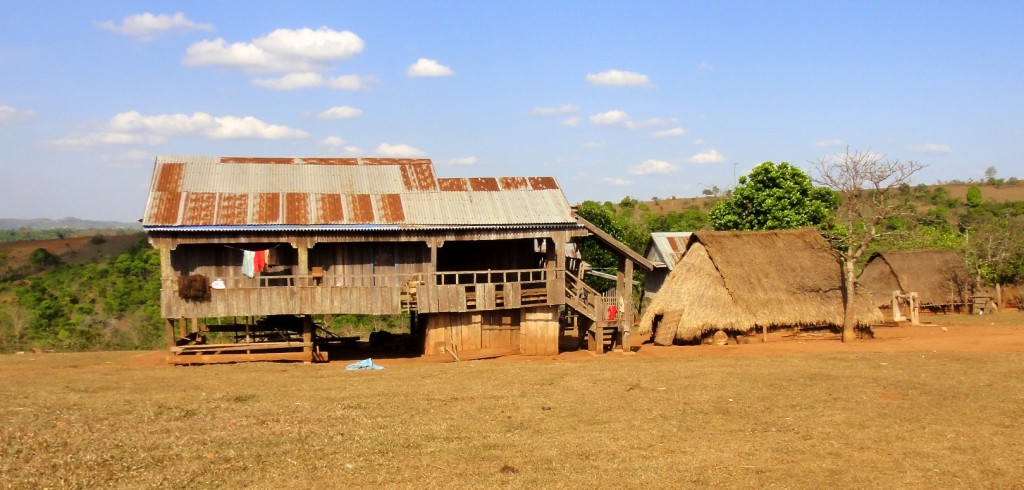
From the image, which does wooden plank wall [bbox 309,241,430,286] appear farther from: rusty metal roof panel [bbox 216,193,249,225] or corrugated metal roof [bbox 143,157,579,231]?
rusty metal roof panel [bbox 216,193,249,225]

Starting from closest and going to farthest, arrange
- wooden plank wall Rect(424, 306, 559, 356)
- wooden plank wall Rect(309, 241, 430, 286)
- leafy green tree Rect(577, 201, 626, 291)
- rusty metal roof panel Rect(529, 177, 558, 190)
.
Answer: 1. wooden plank wall Rect(309, 241, 430, 286)
2. wooden plank wall Rect(424, 306, 559, 356)
3. rusty metal roof panel Rect(529, 177, 558, 190)
4. leafy green tree Rect(577, 201, 626, 291)

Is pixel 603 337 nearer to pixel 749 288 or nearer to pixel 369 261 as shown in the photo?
pixel 749 288

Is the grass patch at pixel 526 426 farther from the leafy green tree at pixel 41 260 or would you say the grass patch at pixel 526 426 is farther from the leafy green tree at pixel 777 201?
the leafy green tree at pixel 41 260

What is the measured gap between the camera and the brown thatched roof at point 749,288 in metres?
26.9

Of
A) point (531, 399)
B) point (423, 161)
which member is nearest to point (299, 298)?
point (423, 161)

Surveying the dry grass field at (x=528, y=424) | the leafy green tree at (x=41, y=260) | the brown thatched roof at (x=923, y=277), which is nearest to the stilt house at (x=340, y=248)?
the dry grass field at (x=528, y=424)

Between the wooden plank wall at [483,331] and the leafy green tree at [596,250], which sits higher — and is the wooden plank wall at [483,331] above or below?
below

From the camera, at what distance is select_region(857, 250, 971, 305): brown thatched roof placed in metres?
39.2

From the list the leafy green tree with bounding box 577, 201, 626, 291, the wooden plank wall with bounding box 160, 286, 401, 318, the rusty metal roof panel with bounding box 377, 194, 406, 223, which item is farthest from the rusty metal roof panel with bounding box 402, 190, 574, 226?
the leafy green tree with bounding box 577, 201, 626, 291

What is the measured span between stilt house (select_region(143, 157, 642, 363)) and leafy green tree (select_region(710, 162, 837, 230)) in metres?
15.7

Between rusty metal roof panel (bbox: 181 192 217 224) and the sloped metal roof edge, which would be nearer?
the sloped metal roof edge

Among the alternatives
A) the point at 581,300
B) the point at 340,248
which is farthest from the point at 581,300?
the point at 340,248

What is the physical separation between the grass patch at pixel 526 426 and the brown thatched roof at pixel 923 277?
1817 centimetres

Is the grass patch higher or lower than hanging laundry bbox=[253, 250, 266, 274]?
lower
